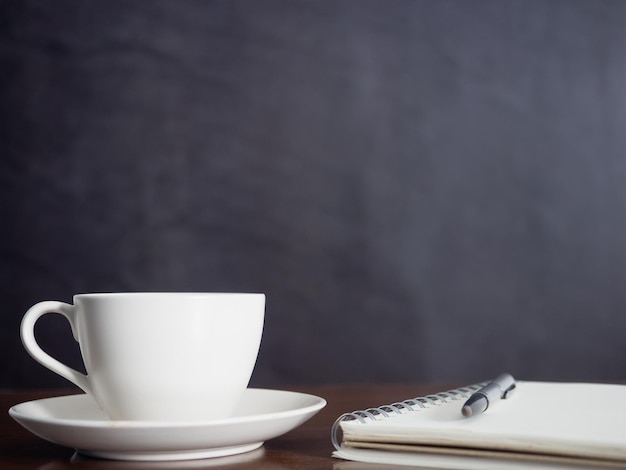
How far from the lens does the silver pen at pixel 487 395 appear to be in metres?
0.54

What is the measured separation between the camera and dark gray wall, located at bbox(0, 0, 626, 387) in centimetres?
145

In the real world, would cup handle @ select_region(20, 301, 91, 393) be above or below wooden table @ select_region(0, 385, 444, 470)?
above

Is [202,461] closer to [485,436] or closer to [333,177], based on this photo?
[485,436]

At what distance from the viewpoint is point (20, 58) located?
1.45 meters

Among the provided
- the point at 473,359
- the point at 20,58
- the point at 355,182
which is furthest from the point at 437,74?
the point at 20,58

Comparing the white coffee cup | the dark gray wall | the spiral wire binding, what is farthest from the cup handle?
the dark gray wall

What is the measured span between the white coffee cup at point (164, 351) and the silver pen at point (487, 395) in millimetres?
172

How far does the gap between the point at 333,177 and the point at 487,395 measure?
0.93m

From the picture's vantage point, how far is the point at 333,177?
1.48 meters

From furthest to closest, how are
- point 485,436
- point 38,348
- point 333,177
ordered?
point 333,177 → point 38,348 → point 485,436

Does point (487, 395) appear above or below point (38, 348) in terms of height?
below

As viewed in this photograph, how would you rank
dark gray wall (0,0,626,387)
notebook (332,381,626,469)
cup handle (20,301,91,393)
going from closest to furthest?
notebook (332,381,626,469)
cup handle (20,301,91,393)
dark gray wall (0,0,626,387)

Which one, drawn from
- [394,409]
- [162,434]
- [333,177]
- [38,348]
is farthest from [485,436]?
[333,177]

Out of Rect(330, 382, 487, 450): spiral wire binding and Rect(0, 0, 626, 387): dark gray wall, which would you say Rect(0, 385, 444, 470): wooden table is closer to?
Rect(330, 382, 487, 450): spiral wire binding
